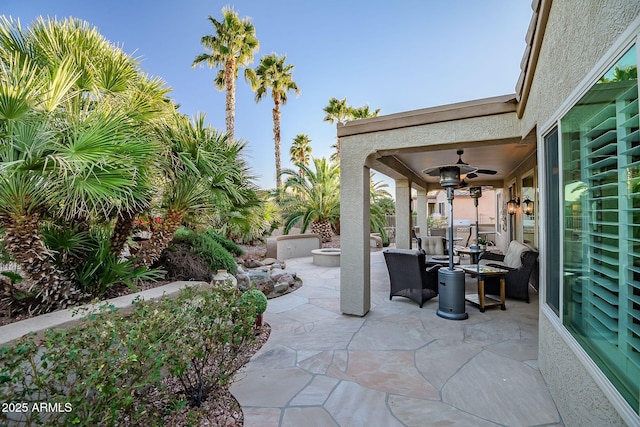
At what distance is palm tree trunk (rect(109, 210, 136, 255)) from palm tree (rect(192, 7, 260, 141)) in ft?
38.3

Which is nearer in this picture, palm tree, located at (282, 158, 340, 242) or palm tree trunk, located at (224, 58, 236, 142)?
palm tree, located at (282, 158, 340, 242)

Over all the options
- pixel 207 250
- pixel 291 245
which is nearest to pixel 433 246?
pixel 291 245

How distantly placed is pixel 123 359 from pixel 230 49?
59.1 feet

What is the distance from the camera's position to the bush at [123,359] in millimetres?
1796

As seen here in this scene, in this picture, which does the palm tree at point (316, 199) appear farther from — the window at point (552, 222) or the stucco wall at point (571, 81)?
the window at point (552, 222)

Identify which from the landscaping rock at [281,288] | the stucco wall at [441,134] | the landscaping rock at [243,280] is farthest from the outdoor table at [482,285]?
the landscaping rock at [243,280]

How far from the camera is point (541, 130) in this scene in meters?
3.50

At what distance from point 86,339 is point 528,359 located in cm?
477

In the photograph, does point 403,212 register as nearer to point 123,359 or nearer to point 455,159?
point 455,159

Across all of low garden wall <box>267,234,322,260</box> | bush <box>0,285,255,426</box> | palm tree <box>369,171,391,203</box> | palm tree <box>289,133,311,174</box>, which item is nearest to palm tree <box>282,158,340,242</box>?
low garden wall <box>267,234,322,260</box>

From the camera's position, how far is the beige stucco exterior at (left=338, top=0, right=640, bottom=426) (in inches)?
80.6

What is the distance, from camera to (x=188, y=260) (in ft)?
22.6

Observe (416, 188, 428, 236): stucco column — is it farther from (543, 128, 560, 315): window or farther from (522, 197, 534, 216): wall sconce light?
(543, 128, 560, 315): window

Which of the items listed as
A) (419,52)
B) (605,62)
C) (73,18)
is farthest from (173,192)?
(419,52)
